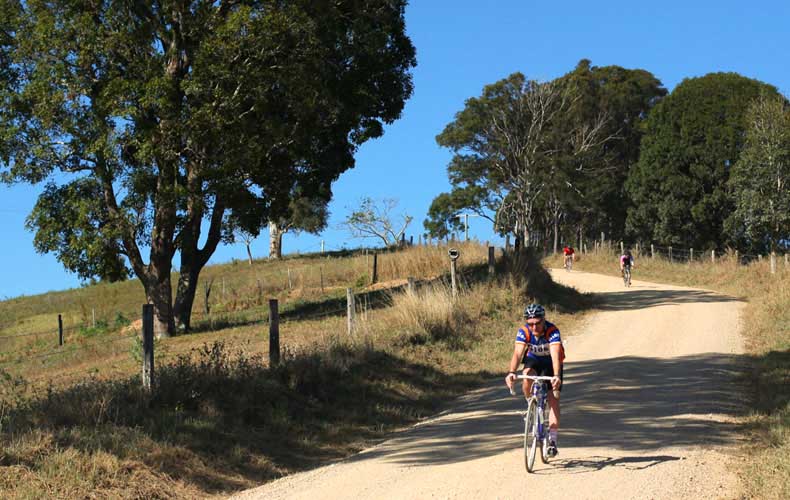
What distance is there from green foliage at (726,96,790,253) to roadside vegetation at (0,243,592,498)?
26793 millimetres

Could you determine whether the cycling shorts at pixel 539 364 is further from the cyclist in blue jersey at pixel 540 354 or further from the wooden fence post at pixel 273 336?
the wooden fence post at pixel 273 336

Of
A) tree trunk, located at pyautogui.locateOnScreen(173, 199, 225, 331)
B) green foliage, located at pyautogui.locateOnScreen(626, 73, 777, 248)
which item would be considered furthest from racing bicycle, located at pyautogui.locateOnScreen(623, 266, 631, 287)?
green foliage, located at pyautogui.locateOnScreen(626, 73, 777, 248)

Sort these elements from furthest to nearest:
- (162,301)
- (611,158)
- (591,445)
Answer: (611,158) → (162,301) → (591,445)

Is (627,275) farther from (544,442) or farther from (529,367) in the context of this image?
(544,442)

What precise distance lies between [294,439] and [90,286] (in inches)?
2036

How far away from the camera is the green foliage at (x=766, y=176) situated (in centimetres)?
4516

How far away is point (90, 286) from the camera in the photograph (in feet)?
195

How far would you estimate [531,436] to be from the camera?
909cm

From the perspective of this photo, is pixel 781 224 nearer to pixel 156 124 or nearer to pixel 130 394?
pixel 156 124

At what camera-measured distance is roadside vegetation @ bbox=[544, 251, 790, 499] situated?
8.46 metres

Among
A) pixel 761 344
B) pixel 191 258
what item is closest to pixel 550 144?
pixel 191 258

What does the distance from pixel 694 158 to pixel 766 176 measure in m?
10.8

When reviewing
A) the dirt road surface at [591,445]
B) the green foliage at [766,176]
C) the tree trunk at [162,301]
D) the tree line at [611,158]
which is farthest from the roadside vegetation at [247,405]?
the tree line at [611,158]

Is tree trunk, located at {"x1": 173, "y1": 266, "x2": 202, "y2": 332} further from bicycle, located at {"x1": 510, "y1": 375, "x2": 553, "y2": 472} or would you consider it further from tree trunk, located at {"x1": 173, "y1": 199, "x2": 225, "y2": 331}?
bicycle, located at {"x1": 510, "y1": 375, "x2": 553, "y2": 472}
